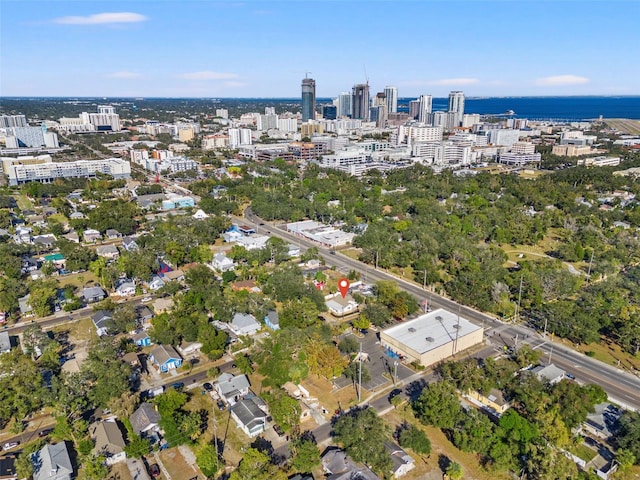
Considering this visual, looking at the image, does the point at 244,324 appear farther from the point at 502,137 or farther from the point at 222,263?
the point at 502,137

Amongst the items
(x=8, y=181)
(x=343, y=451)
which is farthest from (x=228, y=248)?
(x=8, y=181)

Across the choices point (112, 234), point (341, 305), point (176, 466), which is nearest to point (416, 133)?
point (112, 234)

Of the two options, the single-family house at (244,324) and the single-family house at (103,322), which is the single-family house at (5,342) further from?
the single-family house at (244,324)

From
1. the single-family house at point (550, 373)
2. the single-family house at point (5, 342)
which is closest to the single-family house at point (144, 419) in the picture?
the single-family house at point (5, 342)

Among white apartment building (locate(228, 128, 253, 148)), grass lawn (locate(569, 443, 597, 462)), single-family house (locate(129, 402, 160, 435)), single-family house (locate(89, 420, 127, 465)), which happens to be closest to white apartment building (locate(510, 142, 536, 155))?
white apartment building (locate(228, 128, 253, 148))

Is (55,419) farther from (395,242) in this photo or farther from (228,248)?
(395,242)
